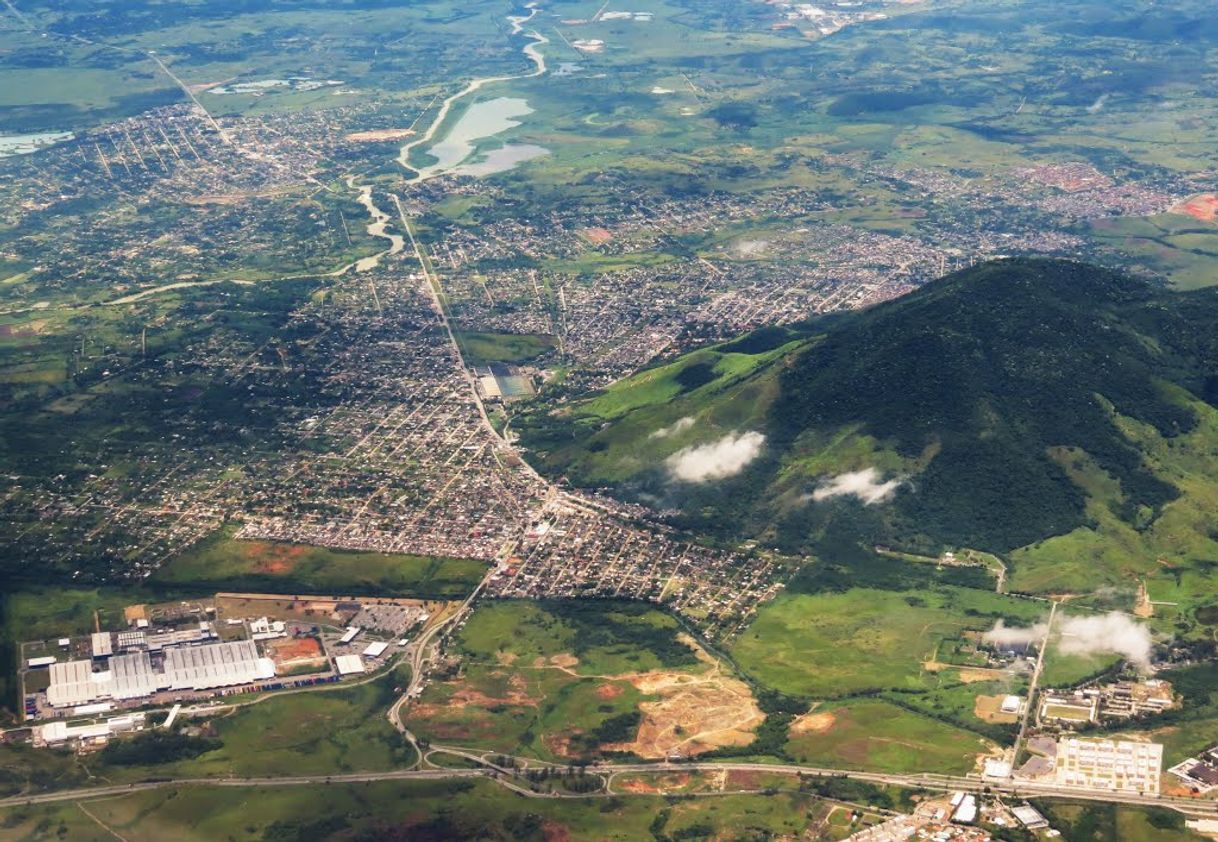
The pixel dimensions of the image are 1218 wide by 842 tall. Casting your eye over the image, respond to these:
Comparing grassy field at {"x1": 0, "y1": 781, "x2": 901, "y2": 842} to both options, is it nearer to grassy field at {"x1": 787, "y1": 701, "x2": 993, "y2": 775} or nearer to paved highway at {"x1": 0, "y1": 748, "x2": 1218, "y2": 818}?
paved highway at {"x1": 0, "y1": 748, "x2": 1218, "y2": 818}

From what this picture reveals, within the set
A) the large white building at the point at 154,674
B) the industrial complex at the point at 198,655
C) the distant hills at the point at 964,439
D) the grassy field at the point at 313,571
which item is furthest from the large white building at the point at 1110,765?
the large white building at the point at 154,674

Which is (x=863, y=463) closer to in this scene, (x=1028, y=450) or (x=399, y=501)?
(x=1028, y=450)

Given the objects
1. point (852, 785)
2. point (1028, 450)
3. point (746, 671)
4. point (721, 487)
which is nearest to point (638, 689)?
point (746, 671)

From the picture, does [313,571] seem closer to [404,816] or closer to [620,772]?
[404,816]

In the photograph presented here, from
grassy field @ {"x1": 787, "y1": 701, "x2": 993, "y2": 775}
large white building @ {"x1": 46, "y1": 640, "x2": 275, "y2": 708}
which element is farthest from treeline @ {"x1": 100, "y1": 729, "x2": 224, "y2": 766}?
grassy field @ {"x1": 787, "y1": 701, "x2": 993, "y2": 775}

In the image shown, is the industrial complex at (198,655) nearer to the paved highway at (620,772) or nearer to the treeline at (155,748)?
the treeline at (155,748)

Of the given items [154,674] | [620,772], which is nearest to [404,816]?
[620,772]
